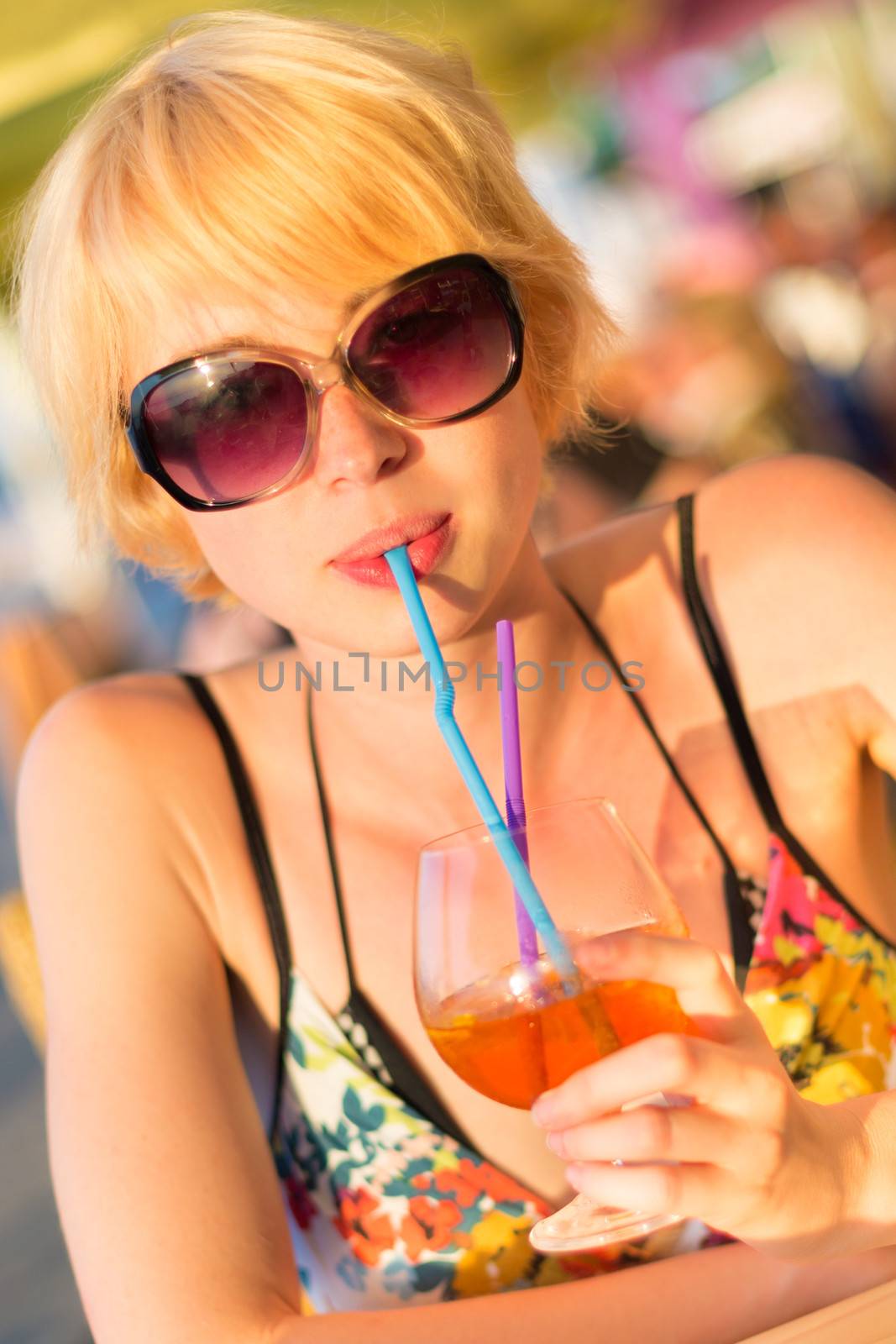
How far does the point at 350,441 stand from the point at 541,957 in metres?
0.55

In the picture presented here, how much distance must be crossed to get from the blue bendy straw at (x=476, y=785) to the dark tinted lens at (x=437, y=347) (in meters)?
0.15

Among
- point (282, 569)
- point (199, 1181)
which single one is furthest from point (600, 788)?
point (199, 1181)

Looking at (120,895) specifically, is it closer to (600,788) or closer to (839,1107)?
(600,788)

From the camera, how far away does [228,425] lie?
1178 mm

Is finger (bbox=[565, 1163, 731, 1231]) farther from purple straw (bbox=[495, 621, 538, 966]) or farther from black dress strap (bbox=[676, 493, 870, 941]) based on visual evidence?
black dress strap (bbox=[676, 493, 870, 941])

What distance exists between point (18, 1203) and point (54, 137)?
15.0 ft

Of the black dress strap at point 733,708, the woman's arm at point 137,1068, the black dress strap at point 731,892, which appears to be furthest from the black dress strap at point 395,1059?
the black dress strap at point 733,708

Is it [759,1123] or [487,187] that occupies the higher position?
[487,187]

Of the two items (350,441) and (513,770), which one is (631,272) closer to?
(350,441)

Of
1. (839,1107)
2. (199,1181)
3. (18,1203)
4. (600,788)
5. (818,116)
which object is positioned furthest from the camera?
(818,116)

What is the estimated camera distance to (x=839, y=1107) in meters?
0.96

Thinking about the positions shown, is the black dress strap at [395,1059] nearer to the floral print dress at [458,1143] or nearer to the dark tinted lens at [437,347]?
the floral print dress at [458,1143]

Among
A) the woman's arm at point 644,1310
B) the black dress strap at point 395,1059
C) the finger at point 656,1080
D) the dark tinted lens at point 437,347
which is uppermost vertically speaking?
the dark tinted lens at point 437,347

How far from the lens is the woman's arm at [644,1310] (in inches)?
43.2
